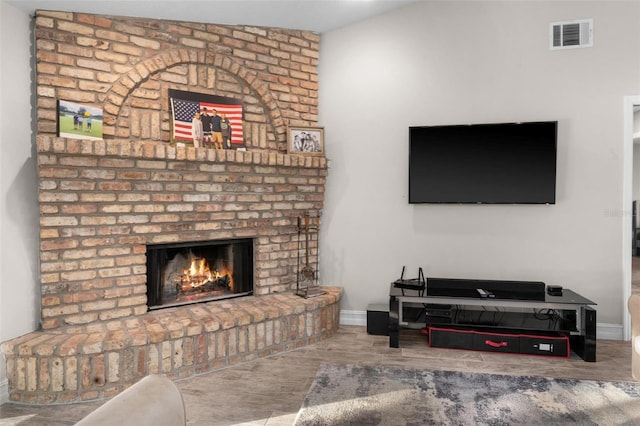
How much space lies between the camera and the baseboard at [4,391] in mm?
2441

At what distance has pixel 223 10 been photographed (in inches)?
126

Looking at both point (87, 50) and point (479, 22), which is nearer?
point (87, 50)

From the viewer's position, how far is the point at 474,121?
3.71 metres

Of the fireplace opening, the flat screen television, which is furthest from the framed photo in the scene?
the fireplace opening

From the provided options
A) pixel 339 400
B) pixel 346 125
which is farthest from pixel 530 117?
pixel 339 400

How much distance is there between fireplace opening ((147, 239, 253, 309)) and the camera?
3.23 meters

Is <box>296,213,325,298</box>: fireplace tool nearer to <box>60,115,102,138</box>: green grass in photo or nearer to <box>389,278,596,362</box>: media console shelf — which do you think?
<box>389,278,596,362</box>: media console shelf

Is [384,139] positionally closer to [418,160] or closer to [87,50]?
[418,160]

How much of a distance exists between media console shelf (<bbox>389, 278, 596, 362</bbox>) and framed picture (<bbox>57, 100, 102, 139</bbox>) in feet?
8.14

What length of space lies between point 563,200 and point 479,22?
5.57ft

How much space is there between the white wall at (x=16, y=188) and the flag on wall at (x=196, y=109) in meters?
0.91

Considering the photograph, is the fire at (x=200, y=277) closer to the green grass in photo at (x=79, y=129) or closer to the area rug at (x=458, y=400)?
the green grass in photo at (x=79, y=129)

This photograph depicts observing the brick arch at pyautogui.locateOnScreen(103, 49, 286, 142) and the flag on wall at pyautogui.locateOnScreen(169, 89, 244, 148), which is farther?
the flag on wall at pyautogui.locateOnScreen(169, 89, 244, 148)

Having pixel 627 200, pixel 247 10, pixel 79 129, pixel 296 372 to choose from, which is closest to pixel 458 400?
pixel 296 372
